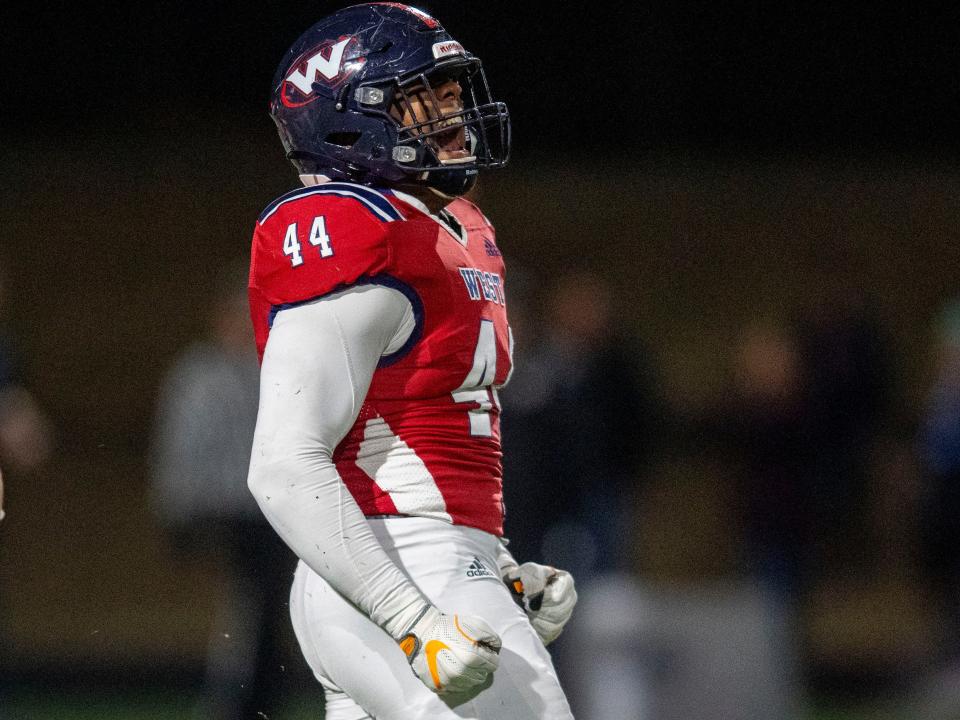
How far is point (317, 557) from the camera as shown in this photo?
2.24 meters

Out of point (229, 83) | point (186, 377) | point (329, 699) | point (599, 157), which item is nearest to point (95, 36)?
point (229, 83)

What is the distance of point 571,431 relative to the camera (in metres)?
5.56

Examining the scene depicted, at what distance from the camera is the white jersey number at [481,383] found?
2488 mm

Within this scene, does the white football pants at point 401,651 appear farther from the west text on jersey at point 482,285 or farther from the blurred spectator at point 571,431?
the blurred spectator at point 571,431

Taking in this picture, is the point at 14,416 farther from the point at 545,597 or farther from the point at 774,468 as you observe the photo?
the point at 545,597

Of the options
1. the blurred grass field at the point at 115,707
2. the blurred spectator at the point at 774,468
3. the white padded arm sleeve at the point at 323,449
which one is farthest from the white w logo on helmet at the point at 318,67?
the blurred spectator at the point at 774,468

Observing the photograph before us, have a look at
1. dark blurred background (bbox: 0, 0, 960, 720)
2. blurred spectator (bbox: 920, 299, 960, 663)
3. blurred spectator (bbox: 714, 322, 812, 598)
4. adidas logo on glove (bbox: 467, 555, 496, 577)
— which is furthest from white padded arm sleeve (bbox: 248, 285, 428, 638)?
dark blurred background (bbox: 0, 0, 960, 720)

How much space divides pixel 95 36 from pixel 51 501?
2808 mm

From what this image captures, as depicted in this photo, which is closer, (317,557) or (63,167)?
(317,557)

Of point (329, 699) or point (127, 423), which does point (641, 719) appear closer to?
point (329, 699)

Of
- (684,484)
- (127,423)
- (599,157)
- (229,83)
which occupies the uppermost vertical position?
(229,83)

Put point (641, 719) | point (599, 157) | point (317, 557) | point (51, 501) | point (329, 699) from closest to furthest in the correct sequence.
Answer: point (317, 557)
point (329, 699)
point (641, 719)
point (51, 501)
point (599, 157)

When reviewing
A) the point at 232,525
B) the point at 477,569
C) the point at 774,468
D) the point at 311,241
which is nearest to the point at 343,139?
the point at 311,241

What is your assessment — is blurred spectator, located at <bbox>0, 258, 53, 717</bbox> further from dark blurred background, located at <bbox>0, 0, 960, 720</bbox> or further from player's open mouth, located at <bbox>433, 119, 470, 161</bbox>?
player's open mouth, located at <bbox>433, 119, 470, 161</bbox>
